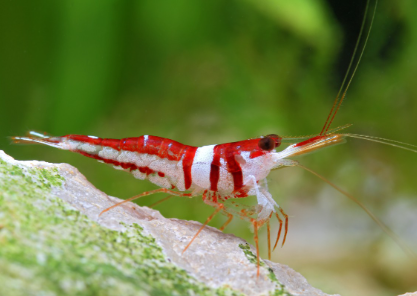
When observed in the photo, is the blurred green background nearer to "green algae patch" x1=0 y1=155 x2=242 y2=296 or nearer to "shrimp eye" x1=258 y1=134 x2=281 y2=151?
"shrimp eye" x1=258 y1=134 x2=281 y2=151

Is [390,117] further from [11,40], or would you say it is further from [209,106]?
[11,40]

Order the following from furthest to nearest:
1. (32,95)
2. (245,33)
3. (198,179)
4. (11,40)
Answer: (245,33), (32,95), (11,40), (198,179)

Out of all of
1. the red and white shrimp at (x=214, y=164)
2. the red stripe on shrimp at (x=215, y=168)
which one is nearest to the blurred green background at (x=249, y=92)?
the red and white shrimp at (x=214, y=164)

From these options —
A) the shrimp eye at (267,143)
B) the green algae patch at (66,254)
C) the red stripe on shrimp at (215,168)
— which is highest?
the shrimp eye at (267,143)

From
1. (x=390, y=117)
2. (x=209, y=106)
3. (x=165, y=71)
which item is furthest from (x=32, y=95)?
(x=390, y=117)

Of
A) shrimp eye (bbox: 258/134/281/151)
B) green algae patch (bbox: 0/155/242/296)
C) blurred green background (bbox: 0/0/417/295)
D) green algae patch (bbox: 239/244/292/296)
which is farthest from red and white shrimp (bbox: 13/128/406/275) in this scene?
blurred green background (bbox: 0/0/417/295)

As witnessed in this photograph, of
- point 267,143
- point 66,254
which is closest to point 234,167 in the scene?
point 267,143

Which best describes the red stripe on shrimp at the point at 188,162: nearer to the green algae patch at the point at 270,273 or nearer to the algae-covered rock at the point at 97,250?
the algae-covered rock at the point at 97,250
